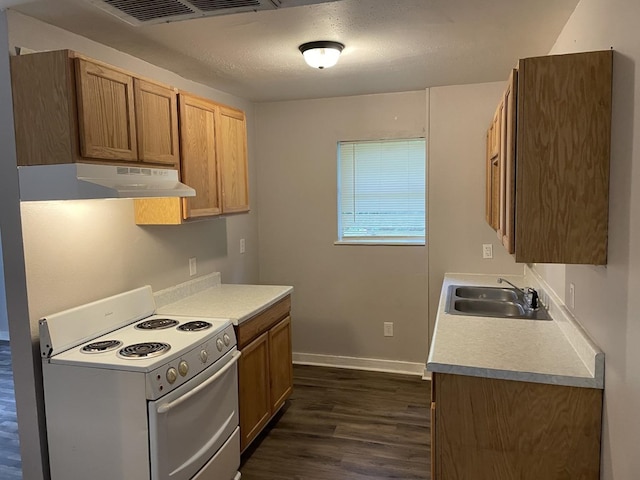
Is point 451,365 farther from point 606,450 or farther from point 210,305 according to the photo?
point 210,305

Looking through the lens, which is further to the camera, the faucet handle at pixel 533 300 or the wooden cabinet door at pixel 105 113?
the faucet handle at pixel 533 300

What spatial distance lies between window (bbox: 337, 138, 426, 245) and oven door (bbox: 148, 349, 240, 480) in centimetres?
200

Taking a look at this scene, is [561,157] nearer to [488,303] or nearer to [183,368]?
[488,303]

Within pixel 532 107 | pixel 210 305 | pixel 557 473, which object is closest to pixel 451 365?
pixel 557 473

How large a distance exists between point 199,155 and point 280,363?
5.01ft

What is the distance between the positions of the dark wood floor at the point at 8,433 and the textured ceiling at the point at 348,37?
Result: 2488 mm

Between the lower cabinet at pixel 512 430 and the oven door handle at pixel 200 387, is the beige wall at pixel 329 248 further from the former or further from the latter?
the lower cabinet at pixel 512 430

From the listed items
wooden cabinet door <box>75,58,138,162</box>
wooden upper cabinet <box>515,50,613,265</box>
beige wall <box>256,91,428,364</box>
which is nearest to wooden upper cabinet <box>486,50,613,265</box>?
wooden upper cabinet <box>515,50,613,265</box>

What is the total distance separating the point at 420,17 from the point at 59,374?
7.64 ft

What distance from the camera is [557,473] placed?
1.81 metres

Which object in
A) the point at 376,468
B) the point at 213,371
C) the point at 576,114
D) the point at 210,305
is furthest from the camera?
the point at 210,305

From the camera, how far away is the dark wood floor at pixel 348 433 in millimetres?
2754

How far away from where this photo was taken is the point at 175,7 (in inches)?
73.3

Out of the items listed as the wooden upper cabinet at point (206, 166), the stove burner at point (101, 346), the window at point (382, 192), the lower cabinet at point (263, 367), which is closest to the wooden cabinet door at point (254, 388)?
the lower cabinet at point (263, 367)
